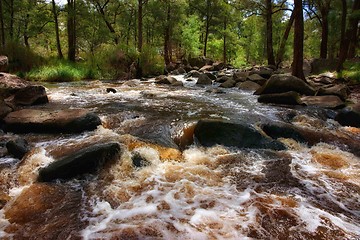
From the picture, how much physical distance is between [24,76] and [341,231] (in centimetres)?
1652

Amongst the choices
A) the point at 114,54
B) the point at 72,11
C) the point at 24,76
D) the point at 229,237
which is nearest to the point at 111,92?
the point at 114,54

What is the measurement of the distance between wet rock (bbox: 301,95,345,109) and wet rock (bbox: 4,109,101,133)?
6.93m

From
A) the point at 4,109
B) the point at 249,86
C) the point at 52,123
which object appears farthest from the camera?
the point at 249,86

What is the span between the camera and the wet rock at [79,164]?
4.08 m

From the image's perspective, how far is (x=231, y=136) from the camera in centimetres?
566

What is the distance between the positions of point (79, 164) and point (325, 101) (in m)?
8.11

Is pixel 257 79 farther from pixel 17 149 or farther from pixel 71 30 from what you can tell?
pixel 71 30

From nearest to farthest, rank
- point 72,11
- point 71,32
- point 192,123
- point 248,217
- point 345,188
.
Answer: point 248,217
point 345,188
point 192,123
point 72,11
point 71,32

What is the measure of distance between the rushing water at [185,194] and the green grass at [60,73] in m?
11.1

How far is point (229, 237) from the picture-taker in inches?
114

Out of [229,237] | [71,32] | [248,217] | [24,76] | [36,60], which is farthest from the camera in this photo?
[71,32]

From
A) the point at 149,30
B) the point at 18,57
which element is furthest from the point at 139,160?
the point at 149,30

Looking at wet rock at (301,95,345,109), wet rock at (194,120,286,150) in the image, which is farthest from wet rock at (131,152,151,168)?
wet rock at (301,95,345,109)

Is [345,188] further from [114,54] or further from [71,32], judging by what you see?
[71,32]
